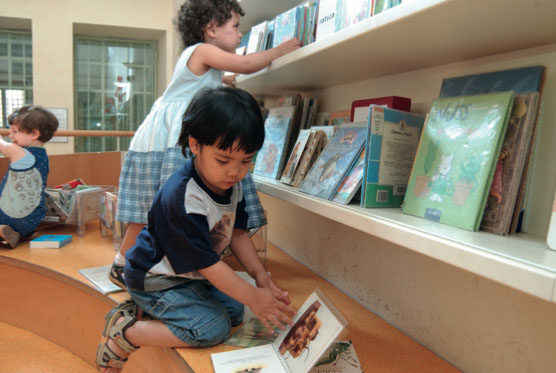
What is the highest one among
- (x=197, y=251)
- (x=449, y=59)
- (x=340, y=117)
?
(x=449, y=59)

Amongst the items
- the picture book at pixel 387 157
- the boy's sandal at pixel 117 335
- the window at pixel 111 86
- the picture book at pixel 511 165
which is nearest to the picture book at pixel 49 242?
the boy's sandal at pixel 117 335

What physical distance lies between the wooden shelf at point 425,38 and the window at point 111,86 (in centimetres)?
414

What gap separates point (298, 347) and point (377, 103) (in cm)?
66

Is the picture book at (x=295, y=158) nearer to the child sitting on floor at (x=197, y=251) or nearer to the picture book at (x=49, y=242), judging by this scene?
the child sitting on floor at (x=197, y=251)

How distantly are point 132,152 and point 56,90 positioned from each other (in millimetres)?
3725

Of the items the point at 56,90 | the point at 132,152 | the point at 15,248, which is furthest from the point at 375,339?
the point at 56,90

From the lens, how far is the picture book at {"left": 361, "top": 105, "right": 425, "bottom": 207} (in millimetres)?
918

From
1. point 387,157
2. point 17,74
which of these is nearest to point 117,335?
point 387,157

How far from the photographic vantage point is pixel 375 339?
3.55 feet

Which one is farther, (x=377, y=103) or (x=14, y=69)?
(x=14, y=69)

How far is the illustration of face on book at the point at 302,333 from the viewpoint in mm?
891

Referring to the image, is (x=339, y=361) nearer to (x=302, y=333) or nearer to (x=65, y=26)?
(x=302, y=333)

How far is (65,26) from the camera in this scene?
4352mm

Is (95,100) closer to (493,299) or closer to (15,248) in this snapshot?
(15,248)
